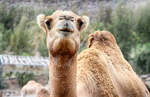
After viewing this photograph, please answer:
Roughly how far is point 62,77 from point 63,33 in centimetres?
33

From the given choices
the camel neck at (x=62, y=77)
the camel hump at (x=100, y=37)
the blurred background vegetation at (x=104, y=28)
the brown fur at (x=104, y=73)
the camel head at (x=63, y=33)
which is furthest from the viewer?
the blurred background vegetation at (x=104, y=28)

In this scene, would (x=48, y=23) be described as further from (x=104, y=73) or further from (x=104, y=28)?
(x=104, y=28)

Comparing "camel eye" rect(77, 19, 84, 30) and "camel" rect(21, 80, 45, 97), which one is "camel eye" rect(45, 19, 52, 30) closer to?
"camel eye" rect(77, 19, 84, 30)

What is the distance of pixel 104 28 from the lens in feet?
30.2

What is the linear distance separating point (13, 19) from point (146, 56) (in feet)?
20.5

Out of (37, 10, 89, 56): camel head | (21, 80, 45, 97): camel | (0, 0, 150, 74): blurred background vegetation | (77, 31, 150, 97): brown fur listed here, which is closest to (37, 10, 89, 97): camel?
(37, 10, 89, 56): camel head

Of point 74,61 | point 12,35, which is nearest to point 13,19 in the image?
point 12,35

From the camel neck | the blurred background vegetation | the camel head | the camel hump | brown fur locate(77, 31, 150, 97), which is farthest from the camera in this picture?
the blurred background vegetation

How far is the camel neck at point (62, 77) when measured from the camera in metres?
1.69

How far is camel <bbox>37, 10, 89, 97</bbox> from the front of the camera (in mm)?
1570

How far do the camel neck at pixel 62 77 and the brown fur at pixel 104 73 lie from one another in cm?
31

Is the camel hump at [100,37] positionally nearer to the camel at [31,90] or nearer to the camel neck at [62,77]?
the camel neck at [62,77]

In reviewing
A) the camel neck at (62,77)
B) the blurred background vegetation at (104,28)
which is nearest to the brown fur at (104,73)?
the camel neck at (62,77)

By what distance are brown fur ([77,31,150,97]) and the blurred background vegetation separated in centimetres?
579
